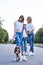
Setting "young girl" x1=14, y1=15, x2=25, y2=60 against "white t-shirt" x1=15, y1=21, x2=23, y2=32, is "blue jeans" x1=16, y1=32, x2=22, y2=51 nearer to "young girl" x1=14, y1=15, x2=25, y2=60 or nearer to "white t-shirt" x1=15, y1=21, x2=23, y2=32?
"young girl" x1=14, y1=15, x2=25, y2=60

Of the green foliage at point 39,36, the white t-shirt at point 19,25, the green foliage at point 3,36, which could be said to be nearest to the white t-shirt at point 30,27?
the white t-shirt at point 19,25

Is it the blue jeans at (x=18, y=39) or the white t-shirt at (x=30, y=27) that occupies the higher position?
the white t-shirt at (x=30, y=27)

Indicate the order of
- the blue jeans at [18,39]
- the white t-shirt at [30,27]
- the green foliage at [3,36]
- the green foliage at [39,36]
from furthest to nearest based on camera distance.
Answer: the green foliage at [3,36] → the green foliage at [39,36] → the white t-shirt at [30,27] → the blue jeans at [18,39]

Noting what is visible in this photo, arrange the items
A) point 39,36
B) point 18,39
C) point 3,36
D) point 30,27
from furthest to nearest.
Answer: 1. point 3,36
2. point 39,36
3. point 30,27
4. point 18,39

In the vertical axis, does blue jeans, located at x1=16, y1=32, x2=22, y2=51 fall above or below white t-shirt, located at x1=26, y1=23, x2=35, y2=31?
below

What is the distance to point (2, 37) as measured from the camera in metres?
57.9

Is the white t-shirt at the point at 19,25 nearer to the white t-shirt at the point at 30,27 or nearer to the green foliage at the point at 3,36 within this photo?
the white t-shirt at the point at 30,27

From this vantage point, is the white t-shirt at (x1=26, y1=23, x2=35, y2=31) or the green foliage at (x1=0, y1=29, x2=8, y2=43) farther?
the green foliage at (x1=0, y1=29, x2=8, y2=43)

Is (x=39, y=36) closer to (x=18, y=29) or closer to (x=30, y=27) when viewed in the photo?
(x=30, y=27)

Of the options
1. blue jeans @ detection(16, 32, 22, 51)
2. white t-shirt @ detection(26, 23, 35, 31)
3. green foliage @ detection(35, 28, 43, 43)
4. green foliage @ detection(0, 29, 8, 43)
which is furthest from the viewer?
green foliage @ detection(0, 29, 8, 43)

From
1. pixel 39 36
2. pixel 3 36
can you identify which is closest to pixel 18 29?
pixel 39 36

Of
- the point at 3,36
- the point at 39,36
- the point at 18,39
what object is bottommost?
the point at 18,39

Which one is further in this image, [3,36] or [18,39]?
[3,36]

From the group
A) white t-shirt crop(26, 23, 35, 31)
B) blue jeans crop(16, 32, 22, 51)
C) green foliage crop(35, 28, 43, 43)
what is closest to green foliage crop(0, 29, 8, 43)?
green foliage crop(35, 28, 43, 43)
